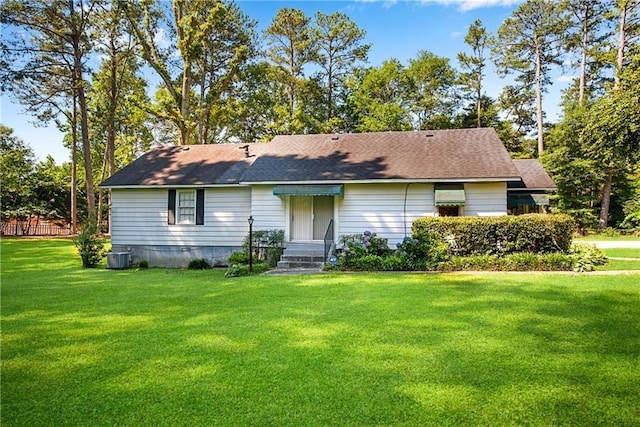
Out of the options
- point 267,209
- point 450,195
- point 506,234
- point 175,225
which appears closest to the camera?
point 506,234

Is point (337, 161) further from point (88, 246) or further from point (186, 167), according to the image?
point (88, 246)

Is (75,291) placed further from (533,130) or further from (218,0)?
(533,130)

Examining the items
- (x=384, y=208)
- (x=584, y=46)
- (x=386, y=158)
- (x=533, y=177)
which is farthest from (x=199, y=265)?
(x=584, y=46)

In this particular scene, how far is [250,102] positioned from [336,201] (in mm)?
18013

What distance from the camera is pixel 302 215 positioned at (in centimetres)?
1421

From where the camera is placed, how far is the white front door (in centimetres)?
1416

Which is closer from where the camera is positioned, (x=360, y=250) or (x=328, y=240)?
(x=360, y=250)

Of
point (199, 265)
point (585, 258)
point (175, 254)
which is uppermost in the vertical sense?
point (585, 258)

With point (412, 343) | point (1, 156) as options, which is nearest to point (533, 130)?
point (412, 343)

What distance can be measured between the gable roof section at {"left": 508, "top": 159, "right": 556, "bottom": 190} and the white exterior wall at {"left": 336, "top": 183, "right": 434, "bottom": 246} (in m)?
6.68

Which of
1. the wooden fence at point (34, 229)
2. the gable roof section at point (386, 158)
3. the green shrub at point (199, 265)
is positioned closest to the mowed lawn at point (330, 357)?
the gable roof section at point (386, 158)

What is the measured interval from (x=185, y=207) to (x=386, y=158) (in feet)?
25.7

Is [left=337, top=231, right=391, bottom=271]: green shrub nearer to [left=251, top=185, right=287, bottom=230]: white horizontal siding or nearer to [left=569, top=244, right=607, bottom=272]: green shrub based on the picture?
[left=251, top=185, right=287, bottom=230]: white horizontal siding

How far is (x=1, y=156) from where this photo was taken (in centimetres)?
3303
